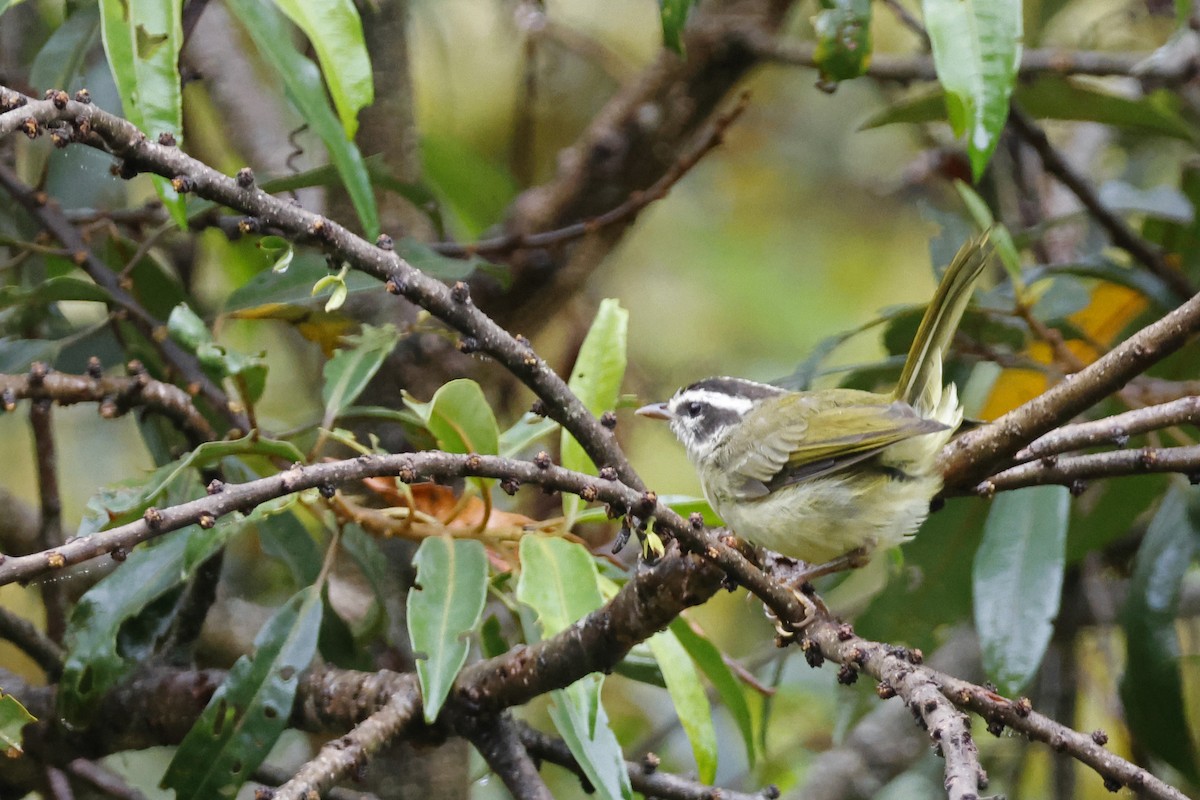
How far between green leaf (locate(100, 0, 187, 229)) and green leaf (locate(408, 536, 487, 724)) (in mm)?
714

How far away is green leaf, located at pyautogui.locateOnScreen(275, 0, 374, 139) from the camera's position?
186 centimetres

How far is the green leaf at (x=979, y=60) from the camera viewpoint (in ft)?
6.23

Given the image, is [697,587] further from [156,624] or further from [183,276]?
[183,276]

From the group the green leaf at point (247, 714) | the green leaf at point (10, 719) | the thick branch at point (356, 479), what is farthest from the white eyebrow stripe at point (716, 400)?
the green leaf at point (10, 719)

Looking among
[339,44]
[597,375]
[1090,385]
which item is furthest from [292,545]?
[1090,385]

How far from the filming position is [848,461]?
99.0 inches

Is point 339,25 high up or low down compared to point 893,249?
down

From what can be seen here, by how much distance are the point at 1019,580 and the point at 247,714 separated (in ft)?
5.33

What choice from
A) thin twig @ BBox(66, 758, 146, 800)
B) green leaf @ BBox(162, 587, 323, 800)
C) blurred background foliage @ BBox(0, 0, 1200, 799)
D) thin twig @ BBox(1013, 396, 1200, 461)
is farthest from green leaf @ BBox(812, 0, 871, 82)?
thin twig @ BBox(66, 758, 146, 800)

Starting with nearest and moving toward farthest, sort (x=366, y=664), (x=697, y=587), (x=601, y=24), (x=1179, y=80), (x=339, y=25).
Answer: (x=697, y=587), (x=339, y=25), (x=366, y=664), (x=1179, y=80), (x=601, y=24)

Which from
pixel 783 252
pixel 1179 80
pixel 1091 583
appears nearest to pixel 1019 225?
pixel 1179 80

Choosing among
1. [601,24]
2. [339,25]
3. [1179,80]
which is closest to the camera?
[339,25]

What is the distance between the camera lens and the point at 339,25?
6.16 ft

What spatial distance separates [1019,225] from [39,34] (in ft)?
11.1
